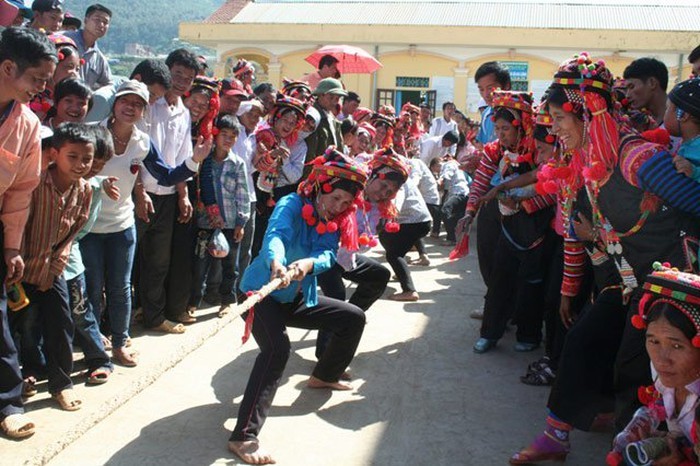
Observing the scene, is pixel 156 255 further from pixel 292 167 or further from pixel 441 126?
pixel 441 126

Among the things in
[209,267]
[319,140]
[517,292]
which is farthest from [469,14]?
[517,292]

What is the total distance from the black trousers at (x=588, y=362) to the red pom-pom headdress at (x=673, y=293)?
66 cm

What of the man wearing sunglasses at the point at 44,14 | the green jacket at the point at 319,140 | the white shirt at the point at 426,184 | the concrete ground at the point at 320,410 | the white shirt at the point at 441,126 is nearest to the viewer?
the concrete ground at the point at 320,410

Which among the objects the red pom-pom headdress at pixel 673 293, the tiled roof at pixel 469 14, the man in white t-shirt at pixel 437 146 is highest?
the tiled roof at pixel 469 14

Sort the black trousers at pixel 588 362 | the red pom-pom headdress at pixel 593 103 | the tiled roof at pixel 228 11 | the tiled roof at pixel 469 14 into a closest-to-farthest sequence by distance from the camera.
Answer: the red pom-pom headdress at pixel 593 103 → the black trousers at pixel 588 362 → the tiled roof at pixel 469 14 → the tiled roof at pixel 228 11

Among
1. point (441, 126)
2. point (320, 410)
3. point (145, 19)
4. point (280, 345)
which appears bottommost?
point (320, 410)

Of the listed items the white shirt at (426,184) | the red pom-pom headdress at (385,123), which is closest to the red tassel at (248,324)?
the white shirt at (426,184)

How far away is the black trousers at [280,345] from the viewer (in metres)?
3.78

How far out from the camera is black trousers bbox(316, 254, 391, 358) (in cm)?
519

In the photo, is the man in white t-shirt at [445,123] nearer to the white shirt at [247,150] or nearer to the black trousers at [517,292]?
the white shirt at [247,150]

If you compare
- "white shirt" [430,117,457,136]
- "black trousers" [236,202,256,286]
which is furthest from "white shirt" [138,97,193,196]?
"white shirt" [430,117,457,136]

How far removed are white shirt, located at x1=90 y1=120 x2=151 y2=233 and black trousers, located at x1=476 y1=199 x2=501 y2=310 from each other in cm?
264

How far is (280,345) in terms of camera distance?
390 cm

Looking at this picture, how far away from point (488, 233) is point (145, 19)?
15163 cm
